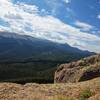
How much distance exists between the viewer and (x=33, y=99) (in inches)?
554

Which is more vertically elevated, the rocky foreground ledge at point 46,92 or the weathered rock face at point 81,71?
the weathered rock face at point 81,71

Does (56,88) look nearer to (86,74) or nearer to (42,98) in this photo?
(42,98)

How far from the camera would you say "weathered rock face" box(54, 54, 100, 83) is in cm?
2966

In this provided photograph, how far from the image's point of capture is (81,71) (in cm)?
3130

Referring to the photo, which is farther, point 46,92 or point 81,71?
point 81,71

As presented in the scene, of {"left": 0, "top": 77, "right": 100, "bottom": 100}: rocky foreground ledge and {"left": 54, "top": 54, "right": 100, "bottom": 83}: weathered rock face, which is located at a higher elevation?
{"left": 54, "top": 54, "right": 100, "bottom": 83}: weathered rock face

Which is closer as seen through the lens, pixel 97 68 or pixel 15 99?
pixel 15 99

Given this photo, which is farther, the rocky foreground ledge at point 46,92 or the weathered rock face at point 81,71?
the weathered rock face at point 81,71

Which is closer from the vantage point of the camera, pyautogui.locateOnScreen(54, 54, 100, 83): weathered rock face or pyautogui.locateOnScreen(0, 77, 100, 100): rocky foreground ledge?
pyautogui.locateOnScreen(0, 77, 100, 100): rocky foreground ledge

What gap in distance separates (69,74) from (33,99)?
67.4 ft

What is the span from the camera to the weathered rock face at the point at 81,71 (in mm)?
29656

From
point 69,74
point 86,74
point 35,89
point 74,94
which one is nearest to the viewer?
point 74,94

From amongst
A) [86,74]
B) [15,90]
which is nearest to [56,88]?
[15,90]

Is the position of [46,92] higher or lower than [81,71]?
lower
